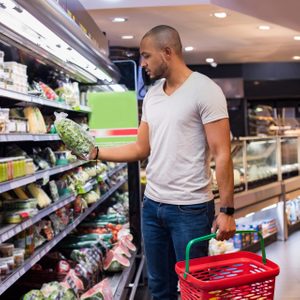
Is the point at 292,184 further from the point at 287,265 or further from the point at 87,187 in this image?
the point at 87,187

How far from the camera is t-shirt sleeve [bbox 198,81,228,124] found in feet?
7.94

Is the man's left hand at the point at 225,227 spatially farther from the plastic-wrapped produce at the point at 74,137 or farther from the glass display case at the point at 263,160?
the glass display case at the point at 263,160

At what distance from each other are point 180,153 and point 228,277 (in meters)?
0.69

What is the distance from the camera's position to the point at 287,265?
5.66 m

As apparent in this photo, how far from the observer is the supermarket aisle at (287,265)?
4.76 meters

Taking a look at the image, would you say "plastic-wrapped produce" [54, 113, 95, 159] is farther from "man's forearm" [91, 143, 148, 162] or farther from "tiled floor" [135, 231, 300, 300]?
"tiled floor" [135, 231, 300, 300]

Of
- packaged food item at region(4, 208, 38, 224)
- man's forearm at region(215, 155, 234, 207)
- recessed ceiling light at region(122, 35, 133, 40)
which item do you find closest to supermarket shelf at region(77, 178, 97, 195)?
packaged food item at region(4, 208, 38, 224)

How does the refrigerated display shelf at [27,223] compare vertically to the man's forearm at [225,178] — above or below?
below

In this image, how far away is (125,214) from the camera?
234 inches

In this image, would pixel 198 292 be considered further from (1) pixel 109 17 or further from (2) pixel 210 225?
(1) pixel 109 17

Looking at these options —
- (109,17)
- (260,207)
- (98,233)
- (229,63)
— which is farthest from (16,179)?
(229,63)

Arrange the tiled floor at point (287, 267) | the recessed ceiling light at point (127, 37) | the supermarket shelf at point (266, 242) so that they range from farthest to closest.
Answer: the recessed ceiling light at point (127, 37) < the supermarket shelf at point (266, 242) < the tiled floor at point (287, 267)

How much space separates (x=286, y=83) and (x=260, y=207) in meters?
6.92

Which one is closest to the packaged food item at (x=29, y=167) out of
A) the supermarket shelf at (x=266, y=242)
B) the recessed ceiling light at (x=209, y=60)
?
the supermarket shelf at (x=266, y=242)
